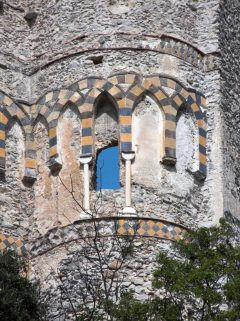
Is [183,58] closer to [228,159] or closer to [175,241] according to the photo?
[228,159]

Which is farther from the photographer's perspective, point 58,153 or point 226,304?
point 58,153

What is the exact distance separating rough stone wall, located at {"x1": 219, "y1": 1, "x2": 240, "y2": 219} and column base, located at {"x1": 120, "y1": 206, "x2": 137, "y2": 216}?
1.57 m

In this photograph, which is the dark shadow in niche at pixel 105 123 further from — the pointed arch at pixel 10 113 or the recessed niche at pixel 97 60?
the pointed arch at pixel 10 113

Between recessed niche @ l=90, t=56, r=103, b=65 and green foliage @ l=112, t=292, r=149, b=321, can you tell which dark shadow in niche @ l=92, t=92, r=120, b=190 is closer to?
recessed niche @ l=90, t=56, r=103, b=65

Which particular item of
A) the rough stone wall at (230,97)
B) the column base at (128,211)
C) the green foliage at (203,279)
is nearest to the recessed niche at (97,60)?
the rough stone wall at (230,97)

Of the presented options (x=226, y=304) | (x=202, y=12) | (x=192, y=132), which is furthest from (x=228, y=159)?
(x=226, y=304)

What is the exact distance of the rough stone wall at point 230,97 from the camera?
1078 inches

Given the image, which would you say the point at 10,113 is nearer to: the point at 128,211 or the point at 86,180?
the point at 86,180

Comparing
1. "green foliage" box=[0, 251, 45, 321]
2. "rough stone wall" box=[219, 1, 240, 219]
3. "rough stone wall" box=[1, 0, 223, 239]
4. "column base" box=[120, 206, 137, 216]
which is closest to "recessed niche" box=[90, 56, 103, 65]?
"rough stone wall" box=[1, 0, 223, 239]

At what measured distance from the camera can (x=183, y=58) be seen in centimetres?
2773

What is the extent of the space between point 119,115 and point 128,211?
64.2 inches

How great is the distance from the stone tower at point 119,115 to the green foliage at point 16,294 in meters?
1.62

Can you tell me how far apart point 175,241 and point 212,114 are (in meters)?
2.73

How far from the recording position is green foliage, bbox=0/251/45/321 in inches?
926
